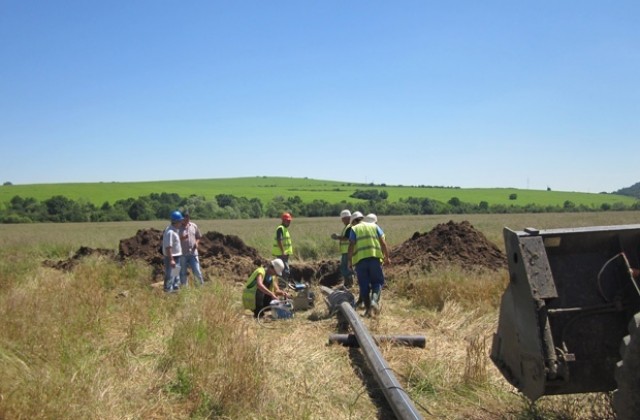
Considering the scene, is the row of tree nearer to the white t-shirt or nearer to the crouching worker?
the white t-shirt

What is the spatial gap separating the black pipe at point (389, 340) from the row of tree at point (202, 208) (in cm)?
4276

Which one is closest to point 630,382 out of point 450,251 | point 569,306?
point 569,306

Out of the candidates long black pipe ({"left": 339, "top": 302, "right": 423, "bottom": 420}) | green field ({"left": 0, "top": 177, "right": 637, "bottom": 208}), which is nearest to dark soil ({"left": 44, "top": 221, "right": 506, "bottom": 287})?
long black pipe ({"left": 339, "top": 302, "right": 423, "bottom": 420})

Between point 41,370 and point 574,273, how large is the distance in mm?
4059

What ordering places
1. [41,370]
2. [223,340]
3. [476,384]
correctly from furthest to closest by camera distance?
1. [223,340]
2. [476,384]
3. [41,370]

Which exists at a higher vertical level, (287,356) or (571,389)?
(571,389)

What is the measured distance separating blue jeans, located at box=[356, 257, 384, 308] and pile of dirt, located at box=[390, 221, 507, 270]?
13.7ft

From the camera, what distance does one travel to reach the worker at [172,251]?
10570 mm

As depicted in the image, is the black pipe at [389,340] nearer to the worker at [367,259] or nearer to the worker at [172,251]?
the worker at [367,259]

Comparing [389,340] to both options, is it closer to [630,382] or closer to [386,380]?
[386,380]

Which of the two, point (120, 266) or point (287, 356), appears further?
point (120, 266)

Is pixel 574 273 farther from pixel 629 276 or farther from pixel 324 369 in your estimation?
pixel 324 369

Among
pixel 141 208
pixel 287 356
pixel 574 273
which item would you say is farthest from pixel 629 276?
pixel 141 208

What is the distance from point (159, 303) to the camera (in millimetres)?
7832
